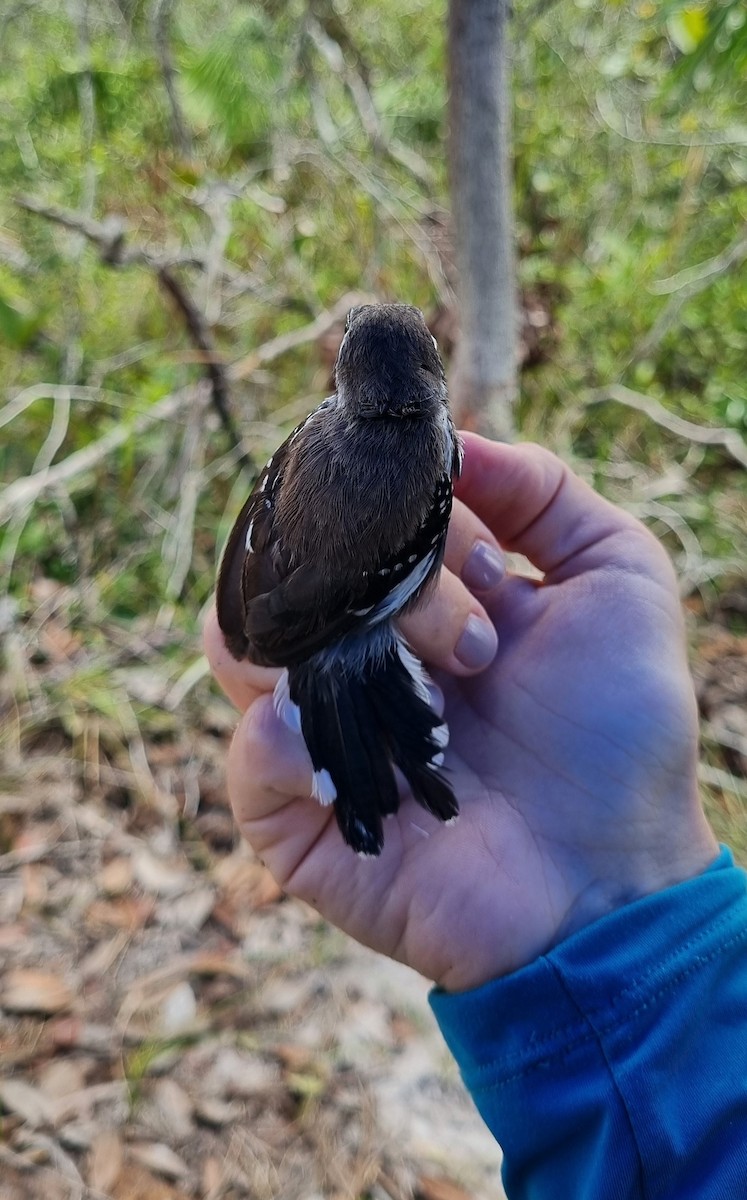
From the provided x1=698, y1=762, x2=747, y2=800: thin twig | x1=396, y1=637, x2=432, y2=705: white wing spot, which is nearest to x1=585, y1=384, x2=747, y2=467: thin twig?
x1=698, y1=762, x2=747, y2=800: thin twig

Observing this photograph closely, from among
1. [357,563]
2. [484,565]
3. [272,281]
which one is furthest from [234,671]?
[272,281]

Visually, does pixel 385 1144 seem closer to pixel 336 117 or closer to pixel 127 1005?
pixel 127 1005

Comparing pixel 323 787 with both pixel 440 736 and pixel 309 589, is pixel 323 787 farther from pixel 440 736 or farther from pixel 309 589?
pixel 309 589

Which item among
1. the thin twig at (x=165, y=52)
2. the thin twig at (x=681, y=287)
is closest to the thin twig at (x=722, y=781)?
the thin twig at (x=681, y=287)

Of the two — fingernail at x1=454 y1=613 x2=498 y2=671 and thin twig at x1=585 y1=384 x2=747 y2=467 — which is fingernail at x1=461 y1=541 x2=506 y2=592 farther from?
thin twig at x1=585 y1=384 x2=747 y2=467

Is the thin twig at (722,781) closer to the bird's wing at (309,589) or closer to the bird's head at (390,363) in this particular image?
the bird's wing at (309,589)

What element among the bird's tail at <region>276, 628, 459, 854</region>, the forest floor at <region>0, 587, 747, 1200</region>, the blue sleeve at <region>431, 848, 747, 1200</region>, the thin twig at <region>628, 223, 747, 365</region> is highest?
the thin twig at <region>628, 223, 747, 365</region>
